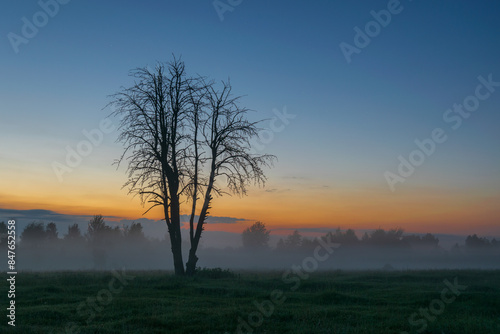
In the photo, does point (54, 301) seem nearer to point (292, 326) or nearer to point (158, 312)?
point (158, 312)

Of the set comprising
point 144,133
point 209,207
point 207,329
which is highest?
point 144,133

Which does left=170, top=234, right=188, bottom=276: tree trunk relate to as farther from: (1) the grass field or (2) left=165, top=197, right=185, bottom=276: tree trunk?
(1) the grass field

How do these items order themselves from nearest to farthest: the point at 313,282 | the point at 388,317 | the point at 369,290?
the point at 388,317 < the point at 369,290 < the point at 313,282

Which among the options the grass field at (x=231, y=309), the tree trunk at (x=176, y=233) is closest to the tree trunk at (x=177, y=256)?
the tree trunk at (x=176, y=233)

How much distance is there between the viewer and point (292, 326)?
37.3 feet

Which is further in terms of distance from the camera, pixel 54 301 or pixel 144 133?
pixel 144 133

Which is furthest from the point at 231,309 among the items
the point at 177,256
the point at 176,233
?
the point at 176,233

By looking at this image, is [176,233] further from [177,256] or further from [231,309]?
[231,309]

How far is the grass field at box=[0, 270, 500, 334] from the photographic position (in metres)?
11.2

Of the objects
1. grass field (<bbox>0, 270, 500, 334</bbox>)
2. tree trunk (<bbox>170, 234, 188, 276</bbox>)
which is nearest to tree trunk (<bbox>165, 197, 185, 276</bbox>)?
tree trunk (<bbox>170, 234, 188, 276</bbox>)

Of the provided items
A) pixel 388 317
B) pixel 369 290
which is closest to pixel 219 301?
pixel 388 317

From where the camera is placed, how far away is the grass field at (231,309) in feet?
36.9

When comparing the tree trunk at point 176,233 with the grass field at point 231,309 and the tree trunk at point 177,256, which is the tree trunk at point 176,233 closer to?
the tree trunk at point 177,256

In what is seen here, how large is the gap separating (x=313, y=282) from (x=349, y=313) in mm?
8295
